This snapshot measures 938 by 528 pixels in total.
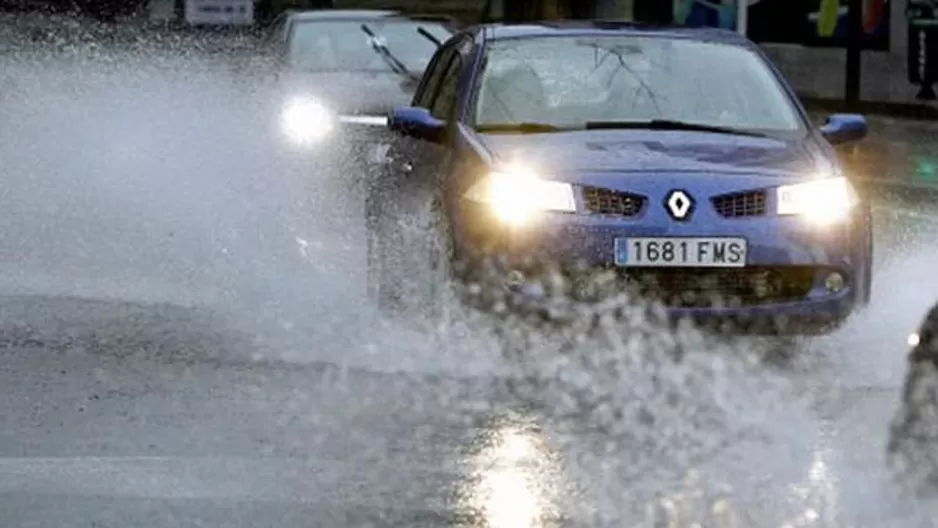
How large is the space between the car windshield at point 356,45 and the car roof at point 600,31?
7236 mm

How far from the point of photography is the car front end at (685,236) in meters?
10.7

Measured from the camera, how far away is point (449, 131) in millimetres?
11859

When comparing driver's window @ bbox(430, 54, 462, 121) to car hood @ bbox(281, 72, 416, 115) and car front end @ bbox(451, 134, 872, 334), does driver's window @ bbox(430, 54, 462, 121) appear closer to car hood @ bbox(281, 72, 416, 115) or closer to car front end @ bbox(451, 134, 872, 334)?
car front end @ bbox(451, 134, 872, 334)

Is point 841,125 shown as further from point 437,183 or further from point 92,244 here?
point 92,244

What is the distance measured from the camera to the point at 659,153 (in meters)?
11.2

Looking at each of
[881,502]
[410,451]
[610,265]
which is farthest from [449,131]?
[881,502]

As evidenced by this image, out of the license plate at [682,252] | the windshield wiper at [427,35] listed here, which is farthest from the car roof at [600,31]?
the windshield wiper at [427,35]

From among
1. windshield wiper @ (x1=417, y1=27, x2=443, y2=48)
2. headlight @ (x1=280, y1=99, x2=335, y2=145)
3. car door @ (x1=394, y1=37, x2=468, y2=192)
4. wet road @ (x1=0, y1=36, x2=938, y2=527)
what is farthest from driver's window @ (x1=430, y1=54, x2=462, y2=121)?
windshield wiper @ (x1=417, y1=27, x2=443, y2=48)

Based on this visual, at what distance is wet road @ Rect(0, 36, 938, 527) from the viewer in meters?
7.82

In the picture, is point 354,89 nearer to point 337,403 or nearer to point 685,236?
point 685,236

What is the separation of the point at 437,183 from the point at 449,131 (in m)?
0.37

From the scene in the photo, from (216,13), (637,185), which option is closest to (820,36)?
(216,13)

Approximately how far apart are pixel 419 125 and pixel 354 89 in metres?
7.43

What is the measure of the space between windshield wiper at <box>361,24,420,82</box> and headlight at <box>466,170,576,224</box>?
8.88 metres
